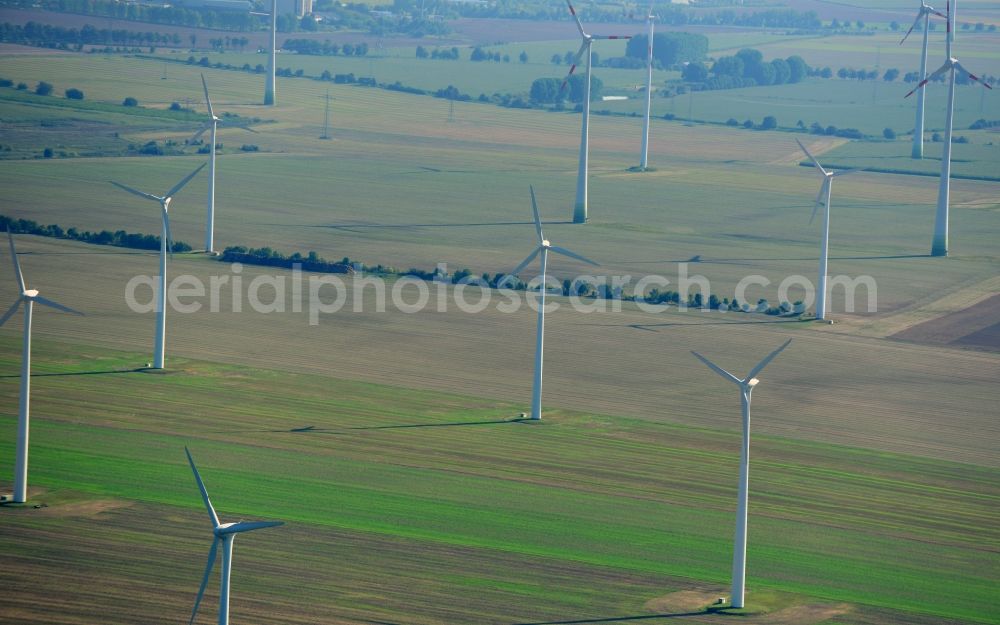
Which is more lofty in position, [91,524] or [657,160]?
[657,160]

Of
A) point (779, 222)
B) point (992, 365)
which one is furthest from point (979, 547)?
point (779, 222)

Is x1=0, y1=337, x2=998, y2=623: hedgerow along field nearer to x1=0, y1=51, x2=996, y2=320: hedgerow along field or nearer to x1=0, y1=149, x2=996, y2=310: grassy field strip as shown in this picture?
x1=0, y1=51, x2=996, y2=320: hedgerow along field

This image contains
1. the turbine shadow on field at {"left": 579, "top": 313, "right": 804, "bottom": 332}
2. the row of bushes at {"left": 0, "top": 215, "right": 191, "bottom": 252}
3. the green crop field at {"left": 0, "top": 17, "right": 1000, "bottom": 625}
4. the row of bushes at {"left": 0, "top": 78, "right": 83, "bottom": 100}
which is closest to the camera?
the green crop field at {"left": 0, "top": 17, "right": 1000, "bottom": 625}

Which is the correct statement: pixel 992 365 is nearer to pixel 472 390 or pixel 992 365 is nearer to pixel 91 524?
pixel 472 390

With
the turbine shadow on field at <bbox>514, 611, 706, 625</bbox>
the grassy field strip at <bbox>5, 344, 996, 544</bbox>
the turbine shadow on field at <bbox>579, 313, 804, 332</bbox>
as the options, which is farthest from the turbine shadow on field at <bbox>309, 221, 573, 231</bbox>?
Answer: the turbine shadow on field at <bbox>514, 611, 706, 625</bbox>

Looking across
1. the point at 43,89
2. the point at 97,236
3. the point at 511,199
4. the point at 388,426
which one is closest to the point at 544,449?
the point at 388,426
